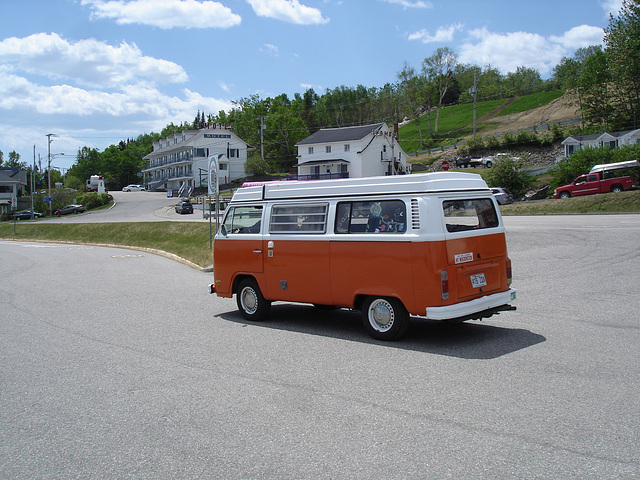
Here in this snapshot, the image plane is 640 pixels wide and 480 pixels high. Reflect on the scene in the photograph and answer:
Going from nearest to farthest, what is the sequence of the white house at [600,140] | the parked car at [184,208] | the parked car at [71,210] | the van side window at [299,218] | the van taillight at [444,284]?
the van taillight at [444,284] → the van side window at [299,218] → the parked car at [184,208] → the white house at [600,140] → the parked car at [71,210]

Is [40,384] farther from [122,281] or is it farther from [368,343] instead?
[122,281]

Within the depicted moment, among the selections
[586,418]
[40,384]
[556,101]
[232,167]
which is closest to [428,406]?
[586,418]

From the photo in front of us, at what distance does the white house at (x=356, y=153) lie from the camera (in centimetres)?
6644

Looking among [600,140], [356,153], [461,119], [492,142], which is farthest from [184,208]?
[461,119]

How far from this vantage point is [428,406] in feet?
17.0

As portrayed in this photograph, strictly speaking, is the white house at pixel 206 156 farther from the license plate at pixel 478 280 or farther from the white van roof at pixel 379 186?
the license plate at pixel 478 280

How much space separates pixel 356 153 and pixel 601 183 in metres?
33.2

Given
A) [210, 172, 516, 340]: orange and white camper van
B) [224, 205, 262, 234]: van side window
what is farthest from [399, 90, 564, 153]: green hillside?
[210, 172, 516, 340]: orange and white camper van

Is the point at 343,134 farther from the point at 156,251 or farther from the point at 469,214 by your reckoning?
the point at 469,214

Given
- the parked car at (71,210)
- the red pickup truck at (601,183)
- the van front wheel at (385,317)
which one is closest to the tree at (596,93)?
the red pickup truck at (601,183)

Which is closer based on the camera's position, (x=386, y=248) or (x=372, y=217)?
(x=386, y=248)

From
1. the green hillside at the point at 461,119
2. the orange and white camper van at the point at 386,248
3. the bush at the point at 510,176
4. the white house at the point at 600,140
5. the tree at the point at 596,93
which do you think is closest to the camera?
the orange and white camper van at the point at 386,248

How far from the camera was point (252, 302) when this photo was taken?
973cm

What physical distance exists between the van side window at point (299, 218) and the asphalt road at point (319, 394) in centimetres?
163
